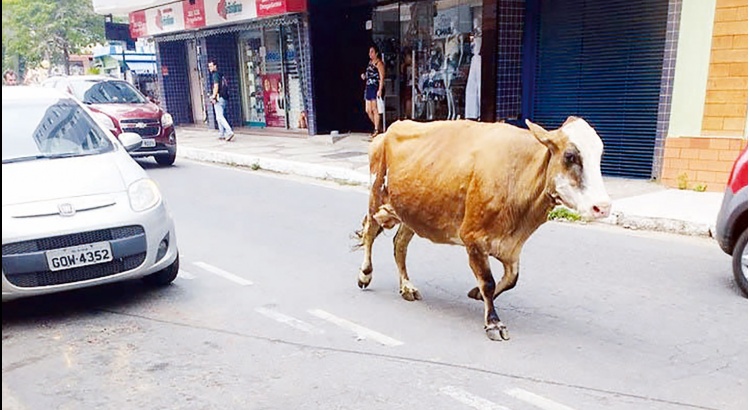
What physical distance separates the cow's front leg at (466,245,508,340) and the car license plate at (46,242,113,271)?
2.62 metres

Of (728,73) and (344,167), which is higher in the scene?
(728,73)

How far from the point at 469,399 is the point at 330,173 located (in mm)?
8072

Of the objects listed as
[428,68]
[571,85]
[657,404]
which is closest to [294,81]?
[428,68]

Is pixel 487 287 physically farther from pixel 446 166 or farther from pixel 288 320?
pixel 288 320

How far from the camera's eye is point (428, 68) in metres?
14.6

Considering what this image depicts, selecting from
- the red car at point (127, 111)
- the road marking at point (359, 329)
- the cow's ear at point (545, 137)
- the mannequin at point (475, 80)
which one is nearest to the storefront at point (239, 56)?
the red car at point (127, 111)

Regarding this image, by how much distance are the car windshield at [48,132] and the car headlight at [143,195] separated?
668 mm

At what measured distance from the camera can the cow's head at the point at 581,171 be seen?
3.66 metres

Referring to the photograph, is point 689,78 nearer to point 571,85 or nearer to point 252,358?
point 571,85

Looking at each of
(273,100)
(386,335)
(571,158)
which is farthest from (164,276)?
(273,100)

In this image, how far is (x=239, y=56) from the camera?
19.8 metres

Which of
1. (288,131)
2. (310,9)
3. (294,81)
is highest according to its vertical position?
(310,9)

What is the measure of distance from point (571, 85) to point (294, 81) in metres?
9.22

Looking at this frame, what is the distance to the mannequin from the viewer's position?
1262 cm
